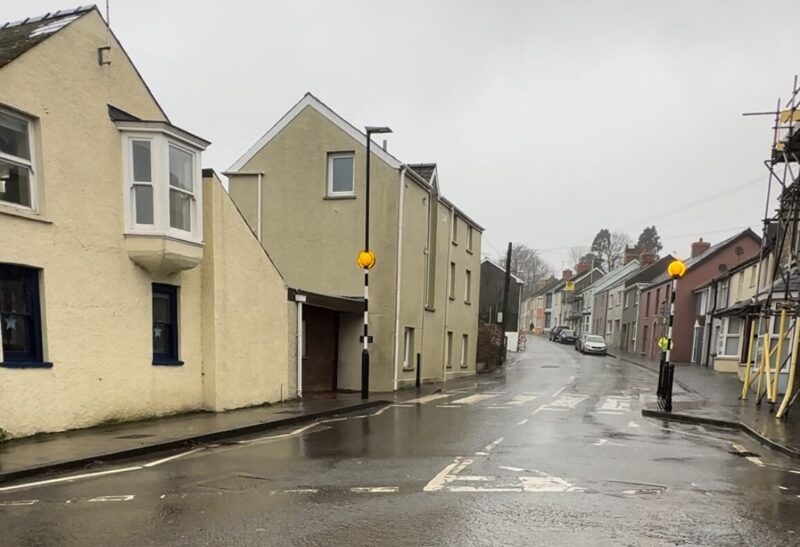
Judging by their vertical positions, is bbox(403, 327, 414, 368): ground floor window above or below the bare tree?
below

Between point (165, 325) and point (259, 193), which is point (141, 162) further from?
point (259, 193)

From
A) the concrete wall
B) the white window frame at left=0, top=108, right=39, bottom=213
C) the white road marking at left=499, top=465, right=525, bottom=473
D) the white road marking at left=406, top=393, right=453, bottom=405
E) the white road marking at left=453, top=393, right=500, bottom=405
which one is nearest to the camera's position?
the white road marking at left=499, top=465, right=525, bottom=473

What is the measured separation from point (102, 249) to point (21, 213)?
156cm

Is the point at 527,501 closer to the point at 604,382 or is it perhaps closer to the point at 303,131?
the point at 303,131

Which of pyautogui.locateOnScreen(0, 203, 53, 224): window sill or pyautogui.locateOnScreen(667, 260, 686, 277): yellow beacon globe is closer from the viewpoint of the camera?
pyautogui.locateOnScreen(0, 203, 53, 224): window sill

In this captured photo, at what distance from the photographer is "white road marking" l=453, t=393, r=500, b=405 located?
659 inches

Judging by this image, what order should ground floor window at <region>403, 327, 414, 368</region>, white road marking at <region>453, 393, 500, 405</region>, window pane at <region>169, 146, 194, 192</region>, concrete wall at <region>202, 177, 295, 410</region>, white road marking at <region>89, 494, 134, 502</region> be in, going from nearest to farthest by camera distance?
white road marking at <region>89, 494, 134, 502</region> → window pane at <region>169, 146, 194, 192</region> → concrete wall at <region>202, 177, 295, 410</region> → white road marking at <region>453, 393, 500, 405</region> → ground floor window at <region>403, 327, 414, 368</region>

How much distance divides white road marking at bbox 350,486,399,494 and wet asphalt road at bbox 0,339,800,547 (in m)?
0.02

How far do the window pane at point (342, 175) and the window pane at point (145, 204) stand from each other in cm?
1042

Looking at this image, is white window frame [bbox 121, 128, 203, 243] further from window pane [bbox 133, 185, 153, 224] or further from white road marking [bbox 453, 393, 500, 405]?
white road marking [bbox 453, 393, 500, 405]

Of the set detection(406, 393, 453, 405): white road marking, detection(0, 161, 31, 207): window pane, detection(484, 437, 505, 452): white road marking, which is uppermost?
detection(0, 161, 31, 207): window pane

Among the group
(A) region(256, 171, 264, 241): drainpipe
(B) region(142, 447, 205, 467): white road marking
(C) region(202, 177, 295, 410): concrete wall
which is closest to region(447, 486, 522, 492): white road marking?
(B) region(142, 447, 205, 467): white road marking

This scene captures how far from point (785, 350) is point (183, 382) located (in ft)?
60.1

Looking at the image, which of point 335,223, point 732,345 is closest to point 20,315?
point 335,223
